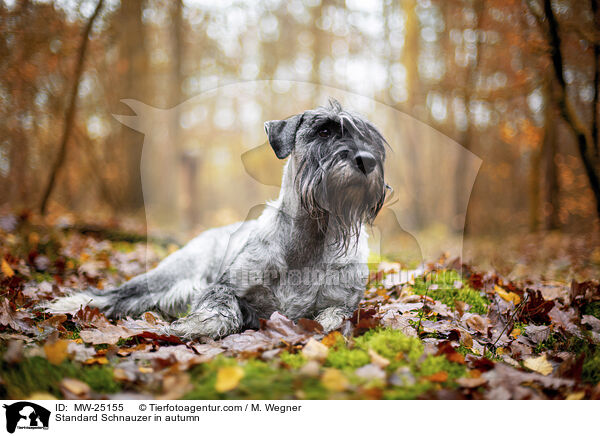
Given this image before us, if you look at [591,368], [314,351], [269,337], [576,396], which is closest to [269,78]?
[269,337]

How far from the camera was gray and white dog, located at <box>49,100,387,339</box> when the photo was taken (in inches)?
117

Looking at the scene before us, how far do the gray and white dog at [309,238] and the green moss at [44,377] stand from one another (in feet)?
2.76

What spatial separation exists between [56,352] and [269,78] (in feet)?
32.2

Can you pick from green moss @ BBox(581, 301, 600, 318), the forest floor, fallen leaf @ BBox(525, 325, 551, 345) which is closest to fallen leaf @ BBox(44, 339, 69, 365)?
the forest floor

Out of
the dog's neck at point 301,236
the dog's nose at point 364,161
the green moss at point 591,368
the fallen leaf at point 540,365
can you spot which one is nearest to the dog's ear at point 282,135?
the dog's neck at point 301,236

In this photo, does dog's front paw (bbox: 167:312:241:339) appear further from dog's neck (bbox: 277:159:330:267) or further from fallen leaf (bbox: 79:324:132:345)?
dog's neck (bbox: 277:159:330:267)

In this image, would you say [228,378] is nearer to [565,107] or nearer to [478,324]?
[478,324]

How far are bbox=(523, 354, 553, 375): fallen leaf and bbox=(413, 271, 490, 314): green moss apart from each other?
1.20 m

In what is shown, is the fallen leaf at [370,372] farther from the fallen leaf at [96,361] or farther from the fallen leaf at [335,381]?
the fallen leaf at [96,361]

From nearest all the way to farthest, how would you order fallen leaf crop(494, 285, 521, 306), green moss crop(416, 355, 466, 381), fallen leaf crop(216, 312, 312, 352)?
1. green moss crop(416, 355, 466, 381)
2. fallen leaf crop(216, 312, 312, 352)
3. fallen leaf crop(494, 285, 521, 306)

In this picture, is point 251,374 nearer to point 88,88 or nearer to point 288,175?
point 288,175

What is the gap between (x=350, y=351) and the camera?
240 centimetres

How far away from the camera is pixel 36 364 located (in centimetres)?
218

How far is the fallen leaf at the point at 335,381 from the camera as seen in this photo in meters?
2.00
